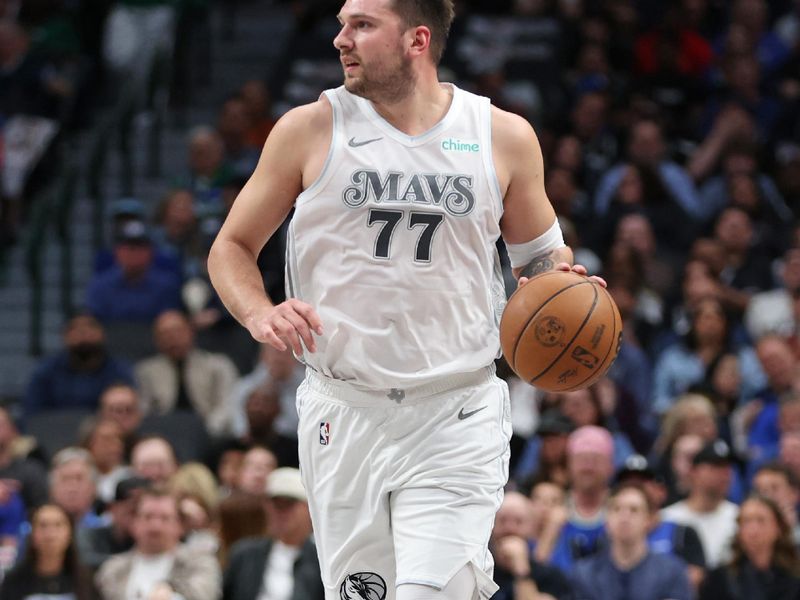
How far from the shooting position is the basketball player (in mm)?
5176

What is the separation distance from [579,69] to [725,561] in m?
7.78

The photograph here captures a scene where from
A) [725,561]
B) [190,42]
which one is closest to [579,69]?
[190,42]

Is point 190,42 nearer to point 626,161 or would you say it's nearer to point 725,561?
point 626,161

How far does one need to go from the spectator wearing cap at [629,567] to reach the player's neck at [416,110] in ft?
14.1

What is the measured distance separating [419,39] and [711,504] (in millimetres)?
5480

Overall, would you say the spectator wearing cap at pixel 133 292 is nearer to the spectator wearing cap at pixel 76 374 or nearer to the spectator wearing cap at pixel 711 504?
the spectator wearing cap at pixel 76 374

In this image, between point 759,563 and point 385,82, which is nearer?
point 385,82

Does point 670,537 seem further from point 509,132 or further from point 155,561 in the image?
point 509,132

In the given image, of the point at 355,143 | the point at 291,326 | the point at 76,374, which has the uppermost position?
the point at 355,143

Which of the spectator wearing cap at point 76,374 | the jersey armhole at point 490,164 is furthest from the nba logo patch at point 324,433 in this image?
the spectator wearing cap at point 76,374

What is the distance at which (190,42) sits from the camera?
1698cm

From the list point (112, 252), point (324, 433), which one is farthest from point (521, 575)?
point (112, 252)

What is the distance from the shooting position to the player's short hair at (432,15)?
5258mm

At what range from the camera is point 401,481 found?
522cm
